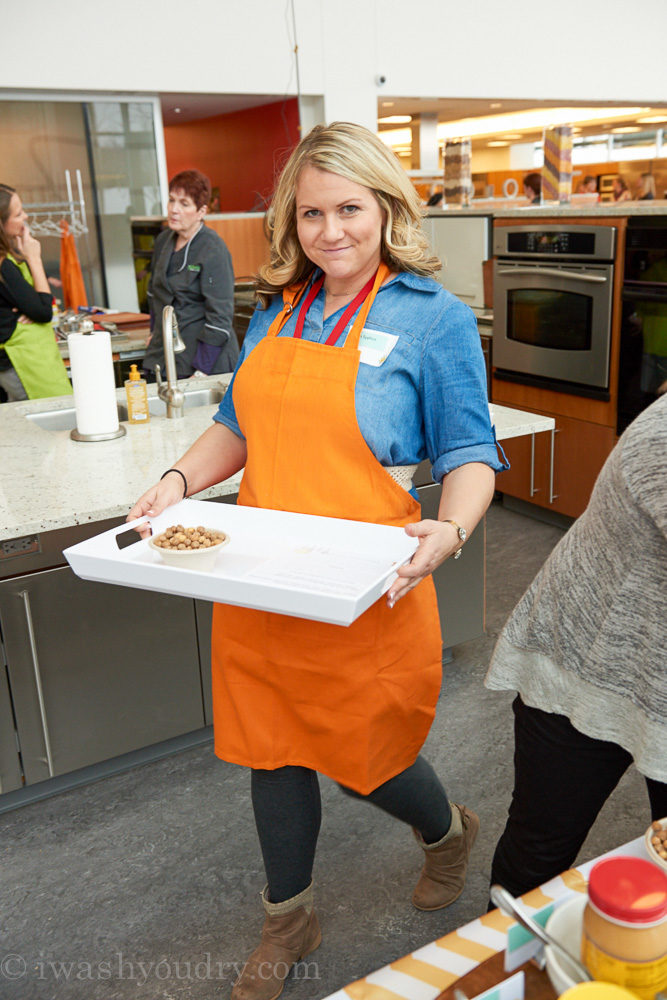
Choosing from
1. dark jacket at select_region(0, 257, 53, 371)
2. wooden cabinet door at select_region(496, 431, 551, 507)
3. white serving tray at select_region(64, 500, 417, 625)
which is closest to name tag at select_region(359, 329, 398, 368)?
white serving tray at select_region(64, 500, 417, 625)

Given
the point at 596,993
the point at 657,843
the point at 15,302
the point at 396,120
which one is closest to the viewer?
the point at 596,993

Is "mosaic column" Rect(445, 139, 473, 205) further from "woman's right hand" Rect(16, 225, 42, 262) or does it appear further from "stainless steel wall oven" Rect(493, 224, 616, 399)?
"woman's right hand" Rect(16, 225, 42, 262)

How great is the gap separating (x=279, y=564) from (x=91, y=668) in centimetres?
108

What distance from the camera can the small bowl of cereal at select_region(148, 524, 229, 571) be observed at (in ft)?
4.56

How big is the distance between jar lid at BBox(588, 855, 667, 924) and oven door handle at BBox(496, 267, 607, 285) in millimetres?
3391

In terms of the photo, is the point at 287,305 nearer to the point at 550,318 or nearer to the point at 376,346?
the point at 376,346

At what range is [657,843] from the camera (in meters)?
0.90

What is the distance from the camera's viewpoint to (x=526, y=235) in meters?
4.14

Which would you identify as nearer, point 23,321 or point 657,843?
point 657,843

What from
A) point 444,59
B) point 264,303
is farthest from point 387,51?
point 264,303

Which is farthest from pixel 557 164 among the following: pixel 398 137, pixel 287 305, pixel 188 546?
pixel 398 137

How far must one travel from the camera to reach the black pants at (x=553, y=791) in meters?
1.24

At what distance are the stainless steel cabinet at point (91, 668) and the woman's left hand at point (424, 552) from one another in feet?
3.73

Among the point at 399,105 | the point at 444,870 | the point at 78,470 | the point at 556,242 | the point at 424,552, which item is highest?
the point at 399,105
